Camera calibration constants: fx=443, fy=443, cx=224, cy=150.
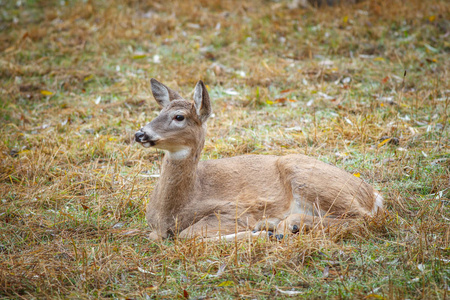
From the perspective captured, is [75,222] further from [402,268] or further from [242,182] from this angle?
[402,268]

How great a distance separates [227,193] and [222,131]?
2338 mm

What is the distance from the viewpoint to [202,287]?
3.28 meters

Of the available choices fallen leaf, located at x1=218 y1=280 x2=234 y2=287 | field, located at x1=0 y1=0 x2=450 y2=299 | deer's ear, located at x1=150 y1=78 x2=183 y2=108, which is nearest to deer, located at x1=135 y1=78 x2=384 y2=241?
deer's ear, located at x1=150 y1=78 x2=183 y2=108

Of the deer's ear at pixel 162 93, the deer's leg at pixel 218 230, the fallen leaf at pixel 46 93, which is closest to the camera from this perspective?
the deer's leg at pixel 218 230

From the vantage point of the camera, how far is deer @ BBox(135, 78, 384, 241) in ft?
13.6

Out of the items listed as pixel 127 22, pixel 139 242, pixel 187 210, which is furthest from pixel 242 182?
pixel 127 22

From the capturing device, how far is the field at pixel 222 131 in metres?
3.37

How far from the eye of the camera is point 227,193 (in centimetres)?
450

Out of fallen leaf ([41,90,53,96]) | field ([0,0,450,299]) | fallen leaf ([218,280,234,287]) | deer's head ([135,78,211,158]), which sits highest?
deer's head ([135,78,211,158])

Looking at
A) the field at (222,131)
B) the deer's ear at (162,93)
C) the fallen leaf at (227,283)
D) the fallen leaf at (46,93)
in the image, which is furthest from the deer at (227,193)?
the fallen leaf at (46,93)

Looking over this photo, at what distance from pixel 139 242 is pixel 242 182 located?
120cm

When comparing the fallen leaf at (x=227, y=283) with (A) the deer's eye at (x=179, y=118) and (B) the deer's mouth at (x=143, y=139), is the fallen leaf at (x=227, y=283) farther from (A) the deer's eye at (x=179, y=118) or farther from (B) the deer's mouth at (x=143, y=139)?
(A) the deer's eye at (x=179, y=118)

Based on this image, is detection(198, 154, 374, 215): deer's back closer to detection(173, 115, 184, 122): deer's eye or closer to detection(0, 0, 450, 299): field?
detection(0, 0, 450, 299): field

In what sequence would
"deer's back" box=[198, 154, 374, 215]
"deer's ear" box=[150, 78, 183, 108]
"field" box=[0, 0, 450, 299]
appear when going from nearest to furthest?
1. "field" box=[0, 0, 450, 299]
2. "deer's back" box=[198, 154, 374, 215]
3. "deer's ear" box=[150, 78, 183, 108]
